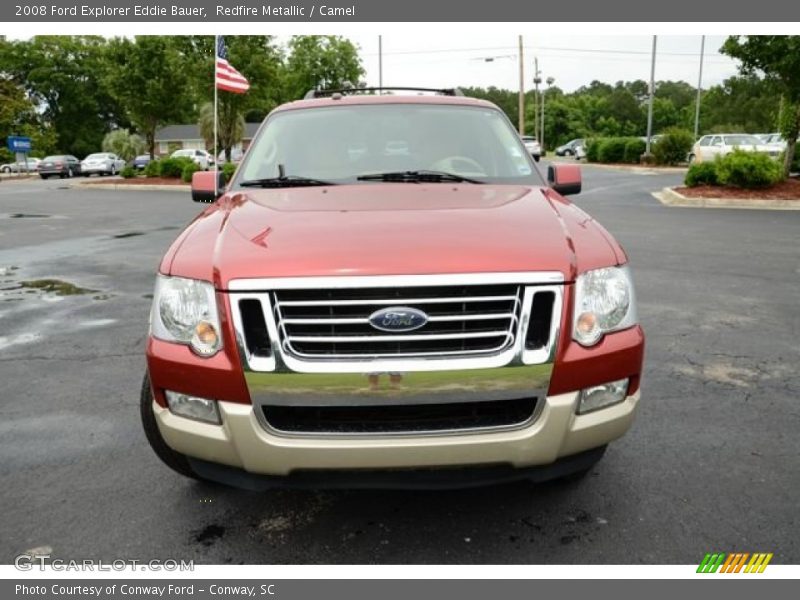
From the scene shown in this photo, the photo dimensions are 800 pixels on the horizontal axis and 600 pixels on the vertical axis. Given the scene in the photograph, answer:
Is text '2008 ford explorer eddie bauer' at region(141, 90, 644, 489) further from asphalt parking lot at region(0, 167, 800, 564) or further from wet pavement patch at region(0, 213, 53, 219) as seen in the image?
wet pavement patch at region(0, 213, 53, 219)

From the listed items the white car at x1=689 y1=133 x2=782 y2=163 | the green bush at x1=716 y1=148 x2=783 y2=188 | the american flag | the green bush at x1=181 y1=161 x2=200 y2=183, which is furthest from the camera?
the white car at x1=689 y1=133 x2=782 y2=163

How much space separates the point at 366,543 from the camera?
2.78 metres

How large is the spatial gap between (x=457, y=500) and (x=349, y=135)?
2212 mm

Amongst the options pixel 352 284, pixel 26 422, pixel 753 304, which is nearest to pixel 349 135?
pixel 352 284

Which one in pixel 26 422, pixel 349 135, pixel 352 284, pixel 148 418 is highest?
pixel 349 135

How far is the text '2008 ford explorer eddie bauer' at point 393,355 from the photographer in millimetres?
2393

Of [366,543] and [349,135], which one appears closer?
[366,543]

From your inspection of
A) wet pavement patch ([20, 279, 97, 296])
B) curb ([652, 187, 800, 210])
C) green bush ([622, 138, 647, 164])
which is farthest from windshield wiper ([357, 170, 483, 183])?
green bush ([622, 138, 647, 164])

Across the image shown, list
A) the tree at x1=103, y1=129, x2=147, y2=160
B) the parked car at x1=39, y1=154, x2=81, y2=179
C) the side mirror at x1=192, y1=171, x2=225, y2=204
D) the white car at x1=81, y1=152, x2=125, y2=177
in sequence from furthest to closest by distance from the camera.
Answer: the tree at x1=103, y1=129, x2=147, y2=160 < the white car at x1=81, y1=152, x2=125, y2=177 < the parked car at x1=39, y1=154, x2=81, y2=179 < the side mirror at x1=192, y1=171, x2=225, y2=204

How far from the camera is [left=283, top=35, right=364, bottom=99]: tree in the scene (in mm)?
58688

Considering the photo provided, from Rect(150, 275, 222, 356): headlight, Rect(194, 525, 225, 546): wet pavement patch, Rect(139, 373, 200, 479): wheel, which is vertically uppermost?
Rect(150, 275, 222, 356): headlight

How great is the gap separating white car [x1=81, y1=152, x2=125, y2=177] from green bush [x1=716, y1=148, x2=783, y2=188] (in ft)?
119

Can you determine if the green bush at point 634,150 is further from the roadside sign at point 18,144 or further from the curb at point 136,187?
the roadside sign at point 18,144

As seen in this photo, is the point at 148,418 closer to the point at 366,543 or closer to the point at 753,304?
the point at 366,543
